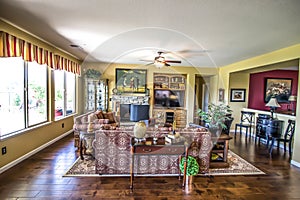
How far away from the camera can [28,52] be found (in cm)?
352

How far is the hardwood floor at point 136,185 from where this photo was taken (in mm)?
2486

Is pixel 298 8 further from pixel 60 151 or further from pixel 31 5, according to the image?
pixel 60 151

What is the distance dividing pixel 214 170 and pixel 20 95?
4.11 m

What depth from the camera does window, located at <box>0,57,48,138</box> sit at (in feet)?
10.6

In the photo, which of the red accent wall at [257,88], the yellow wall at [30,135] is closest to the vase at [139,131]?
Answer: the yellow wall at [30,135]

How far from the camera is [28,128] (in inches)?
149

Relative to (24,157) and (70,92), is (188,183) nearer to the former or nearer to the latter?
(24,157)

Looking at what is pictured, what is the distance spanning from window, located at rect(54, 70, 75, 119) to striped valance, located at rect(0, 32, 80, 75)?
388mm

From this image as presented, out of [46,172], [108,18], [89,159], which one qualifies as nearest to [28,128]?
[46,172]

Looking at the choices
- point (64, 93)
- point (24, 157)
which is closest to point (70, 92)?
point (64, 93)

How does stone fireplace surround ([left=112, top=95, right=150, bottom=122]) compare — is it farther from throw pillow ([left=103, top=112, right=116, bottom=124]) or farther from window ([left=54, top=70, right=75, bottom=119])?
window ([left=54, top=70, right=75, bottom=119])

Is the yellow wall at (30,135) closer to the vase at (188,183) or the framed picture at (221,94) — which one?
the vase at (188,183)

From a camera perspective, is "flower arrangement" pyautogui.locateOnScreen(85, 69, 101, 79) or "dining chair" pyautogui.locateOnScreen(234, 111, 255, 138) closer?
"dining chair" pyautogui.locateOnScreen(234, 111, 255, 138)

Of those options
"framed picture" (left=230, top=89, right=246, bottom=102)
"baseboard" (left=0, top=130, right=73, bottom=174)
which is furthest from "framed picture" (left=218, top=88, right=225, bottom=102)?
"baseboard" (left=0, top=130, right=73, bottom=174)
